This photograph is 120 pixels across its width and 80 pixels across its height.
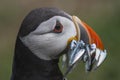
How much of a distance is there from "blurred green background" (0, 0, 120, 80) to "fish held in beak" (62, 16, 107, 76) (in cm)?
285

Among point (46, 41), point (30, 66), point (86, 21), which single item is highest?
point (46, 41)

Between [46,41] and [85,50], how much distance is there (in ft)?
1.10

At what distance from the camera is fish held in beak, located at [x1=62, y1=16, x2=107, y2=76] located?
259 inches

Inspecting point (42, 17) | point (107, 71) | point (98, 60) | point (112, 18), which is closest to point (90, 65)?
point (98, 60)

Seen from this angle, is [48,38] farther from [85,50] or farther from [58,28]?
[85,50]

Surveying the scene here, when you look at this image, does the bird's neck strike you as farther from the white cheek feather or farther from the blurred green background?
the blurred green background

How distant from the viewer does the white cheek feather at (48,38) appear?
6543 mm

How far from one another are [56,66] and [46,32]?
0.29m

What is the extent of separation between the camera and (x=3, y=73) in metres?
10.0

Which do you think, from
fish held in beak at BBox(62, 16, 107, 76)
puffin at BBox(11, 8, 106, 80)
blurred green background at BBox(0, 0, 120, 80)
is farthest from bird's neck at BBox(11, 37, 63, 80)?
blurred green background at BBox(0, 0, 120, 80)

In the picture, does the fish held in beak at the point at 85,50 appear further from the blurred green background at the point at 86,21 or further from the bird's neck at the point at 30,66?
the blurred green background at the point at 86,21

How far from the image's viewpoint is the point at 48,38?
654cm

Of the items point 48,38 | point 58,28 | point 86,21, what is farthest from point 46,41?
point 86,21

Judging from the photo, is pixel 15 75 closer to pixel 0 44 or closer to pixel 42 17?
pixel 42 17
